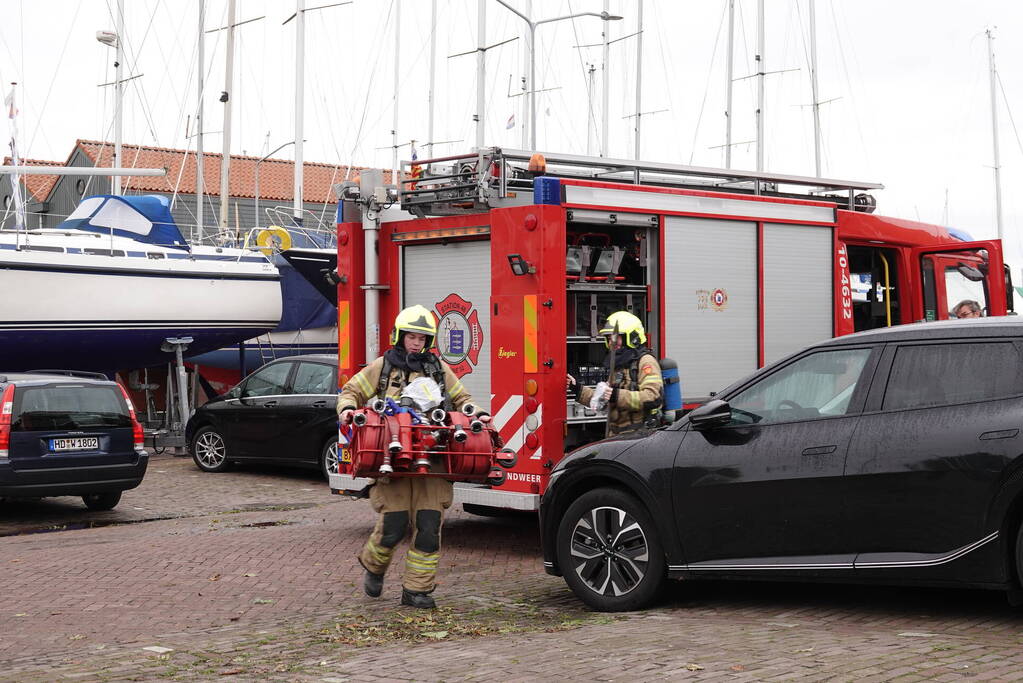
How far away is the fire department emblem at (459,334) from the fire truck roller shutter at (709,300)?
155cm

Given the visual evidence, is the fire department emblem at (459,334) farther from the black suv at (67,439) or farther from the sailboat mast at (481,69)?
the sailboat mast at (481,69)

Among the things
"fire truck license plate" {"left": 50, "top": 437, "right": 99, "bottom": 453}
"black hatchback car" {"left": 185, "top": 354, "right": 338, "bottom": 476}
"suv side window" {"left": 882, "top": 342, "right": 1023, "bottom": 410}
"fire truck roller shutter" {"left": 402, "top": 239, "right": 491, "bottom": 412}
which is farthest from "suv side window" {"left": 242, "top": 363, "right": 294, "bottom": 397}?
"suv side window" {"left": 882, "top": 342, "right": 1023, "bottom": 410}

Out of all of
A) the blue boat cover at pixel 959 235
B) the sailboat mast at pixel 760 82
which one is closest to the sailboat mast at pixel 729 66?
the sailboat mast at pixel 760 82

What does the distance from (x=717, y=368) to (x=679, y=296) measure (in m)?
0.73

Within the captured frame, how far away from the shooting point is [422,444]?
297 inches

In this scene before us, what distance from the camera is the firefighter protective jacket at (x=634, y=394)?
928cm

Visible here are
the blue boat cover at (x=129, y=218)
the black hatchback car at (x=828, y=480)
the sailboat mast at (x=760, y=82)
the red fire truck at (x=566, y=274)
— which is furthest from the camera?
the sailboat mast at (x=760, y=82)

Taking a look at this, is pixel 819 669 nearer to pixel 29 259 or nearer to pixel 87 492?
pixel 87 492

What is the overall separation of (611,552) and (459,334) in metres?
3.28

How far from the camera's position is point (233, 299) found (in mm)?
22656

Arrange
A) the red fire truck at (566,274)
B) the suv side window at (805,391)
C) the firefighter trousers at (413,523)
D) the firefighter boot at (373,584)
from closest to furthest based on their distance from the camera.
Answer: the suv side window at (805,391)
the firefighter trousers at (413,523)
the firefighter boot at (373,584)
the red fire truck at (566,274)

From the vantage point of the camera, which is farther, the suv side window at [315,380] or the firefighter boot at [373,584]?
the suv side window at [315,380]

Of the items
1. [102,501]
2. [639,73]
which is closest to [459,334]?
[102,501]

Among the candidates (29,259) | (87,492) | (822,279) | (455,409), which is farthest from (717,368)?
(29,259)
